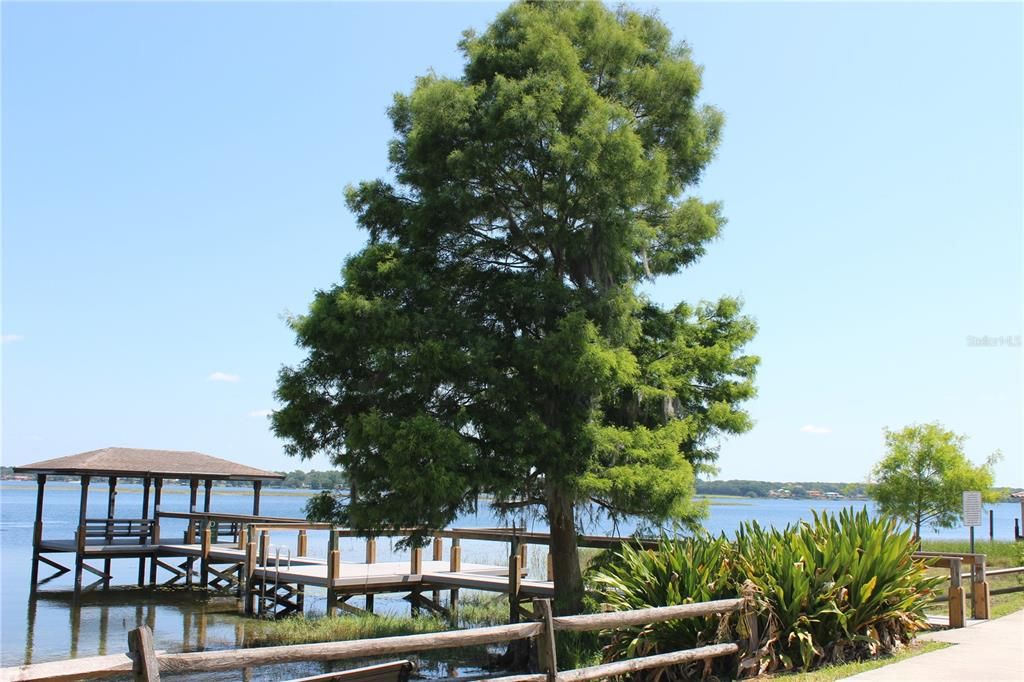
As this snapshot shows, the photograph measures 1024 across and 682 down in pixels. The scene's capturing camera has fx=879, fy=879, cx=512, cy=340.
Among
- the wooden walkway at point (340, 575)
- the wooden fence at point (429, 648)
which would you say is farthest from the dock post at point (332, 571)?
the wooden fence at point (429, 648)

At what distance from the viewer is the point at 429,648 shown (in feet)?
25.2

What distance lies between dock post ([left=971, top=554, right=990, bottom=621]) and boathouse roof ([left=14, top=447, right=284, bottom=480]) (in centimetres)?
2407

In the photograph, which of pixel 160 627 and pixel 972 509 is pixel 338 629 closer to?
pixel 160 627

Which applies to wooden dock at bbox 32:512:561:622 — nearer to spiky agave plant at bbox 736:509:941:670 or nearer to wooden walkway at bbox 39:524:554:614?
wooden walkway at bbox 39:524:554:614

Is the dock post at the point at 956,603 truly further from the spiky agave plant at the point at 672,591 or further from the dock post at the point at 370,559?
the dock post at the point at 370,559

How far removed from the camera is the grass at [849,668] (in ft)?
Result: 30.1

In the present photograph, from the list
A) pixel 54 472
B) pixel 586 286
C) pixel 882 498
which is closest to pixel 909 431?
pixel 882 498

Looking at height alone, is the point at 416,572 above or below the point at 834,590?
below

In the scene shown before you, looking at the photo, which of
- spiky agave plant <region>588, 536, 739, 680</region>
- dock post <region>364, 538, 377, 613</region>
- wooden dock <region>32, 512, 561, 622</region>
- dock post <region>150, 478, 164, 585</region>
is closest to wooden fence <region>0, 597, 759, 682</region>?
spiky agave plant <region>588, 536, 739, 680</region>

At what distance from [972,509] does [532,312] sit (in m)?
13.1

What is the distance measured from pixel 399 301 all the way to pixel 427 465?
3.05 metres

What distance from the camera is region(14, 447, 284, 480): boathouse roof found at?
1099 inches

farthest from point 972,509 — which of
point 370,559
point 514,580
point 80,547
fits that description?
point 80,547

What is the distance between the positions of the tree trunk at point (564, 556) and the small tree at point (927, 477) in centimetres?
1981
